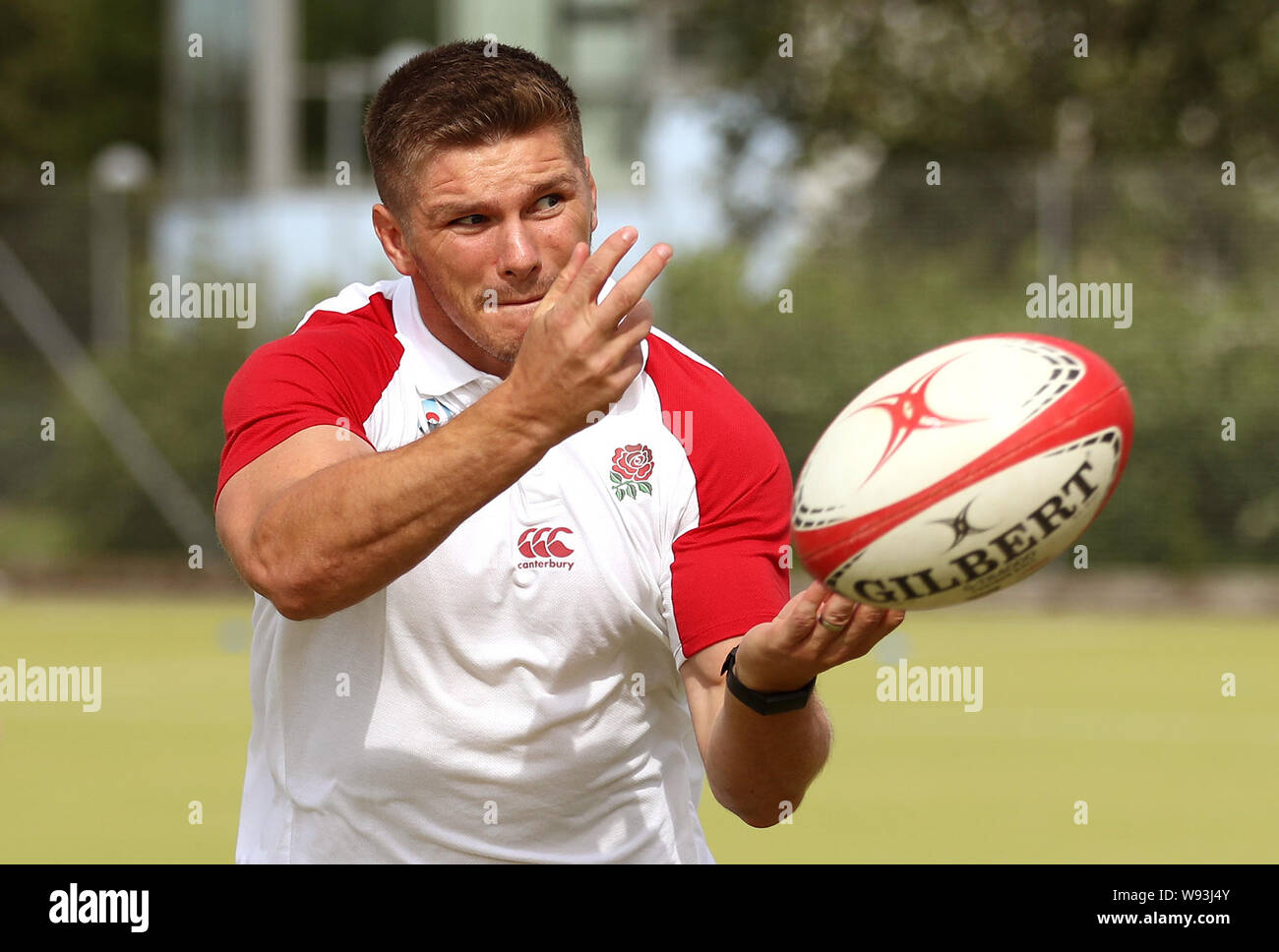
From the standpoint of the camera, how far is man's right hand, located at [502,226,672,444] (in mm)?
2662

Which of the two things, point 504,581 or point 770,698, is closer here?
point 770,698

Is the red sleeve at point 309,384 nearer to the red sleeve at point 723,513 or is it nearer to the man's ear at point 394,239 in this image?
the man's ear at point 394,239

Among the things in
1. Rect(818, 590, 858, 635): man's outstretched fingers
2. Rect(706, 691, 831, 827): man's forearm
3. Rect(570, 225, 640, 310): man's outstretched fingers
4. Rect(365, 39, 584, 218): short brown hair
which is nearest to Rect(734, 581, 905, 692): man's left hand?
Rect(818, 590, 858, 635): man's outstretched fingers

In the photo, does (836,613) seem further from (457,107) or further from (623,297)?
(457,107)

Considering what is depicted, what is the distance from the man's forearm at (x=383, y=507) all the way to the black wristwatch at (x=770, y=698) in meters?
0.61

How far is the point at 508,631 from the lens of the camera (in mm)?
3277

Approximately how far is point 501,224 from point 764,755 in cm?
110

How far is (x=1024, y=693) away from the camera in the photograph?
10.6 m

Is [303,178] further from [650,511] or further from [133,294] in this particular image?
[650,511]

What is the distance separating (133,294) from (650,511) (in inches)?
529

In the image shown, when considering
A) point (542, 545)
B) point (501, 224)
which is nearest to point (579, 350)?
point (501, 224)

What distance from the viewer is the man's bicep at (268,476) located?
2.96 metres

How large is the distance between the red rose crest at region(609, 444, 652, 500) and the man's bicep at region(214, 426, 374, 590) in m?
0.54

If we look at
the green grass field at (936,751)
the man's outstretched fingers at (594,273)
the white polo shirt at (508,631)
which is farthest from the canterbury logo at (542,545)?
the green grass field at (936,751)
